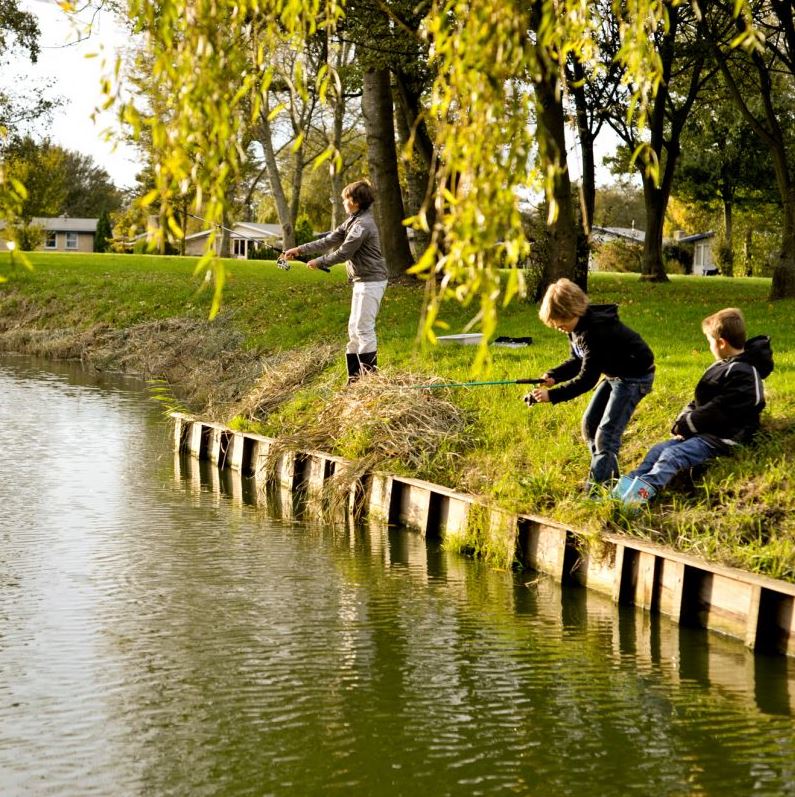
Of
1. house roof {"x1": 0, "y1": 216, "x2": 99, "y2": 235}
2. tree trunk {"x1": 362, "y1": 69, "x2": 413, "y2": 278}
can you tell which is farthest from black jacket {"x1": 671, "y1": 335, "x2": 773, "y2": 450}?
house roof {"x1": 0, "y1": 216, "x2": 99, "y2": 235}

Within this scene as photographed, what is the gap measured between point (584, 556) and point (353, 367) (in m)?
4.19

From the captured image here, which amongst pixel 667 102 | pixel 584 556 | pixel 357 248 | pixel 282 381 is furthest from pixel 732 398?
pixel 667 102

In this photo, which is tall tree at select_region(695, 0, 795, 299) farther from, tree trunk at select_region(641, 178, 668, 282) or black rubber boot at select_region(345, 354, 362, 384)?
black rubber boot at select_region(345, 354, 362, 384)

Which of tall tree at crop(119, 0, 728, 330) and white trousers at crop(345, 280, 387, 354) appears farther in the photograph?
white trousers at crop(345, 280, 387, 354)

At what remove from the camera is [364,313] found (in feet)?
36.3

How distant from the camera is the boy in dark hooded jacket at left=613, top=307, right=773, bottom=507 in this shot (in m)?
7.82

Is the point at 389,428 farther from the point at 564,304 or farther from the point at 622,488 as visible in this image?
the point at 564,304

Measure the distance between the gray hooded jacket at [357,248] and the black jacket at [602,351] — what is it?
3.21m

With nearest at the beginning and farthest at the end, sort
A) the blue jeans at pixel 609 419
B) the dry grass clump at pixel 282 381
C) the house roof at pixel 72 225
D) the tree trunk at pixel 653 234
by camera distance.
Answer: the blue jeans at pixel 609 419
the dry grass clump at pixel 282 381
the tree trunk at pixel 653 234
the house roof at pixel 72 225

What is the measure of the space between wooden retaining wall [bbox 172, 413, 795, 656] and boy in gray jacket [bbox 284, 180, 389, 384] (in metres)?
1.18

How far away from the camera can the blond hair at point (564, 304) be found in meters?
7.63

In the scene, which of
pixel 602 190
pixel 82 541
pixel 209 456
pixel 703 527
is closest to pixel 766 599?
pixel 703 527

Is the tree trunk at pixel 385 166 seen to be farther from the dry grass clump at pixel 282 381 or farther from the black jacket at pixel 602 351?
the black jacket at pixel 602 351

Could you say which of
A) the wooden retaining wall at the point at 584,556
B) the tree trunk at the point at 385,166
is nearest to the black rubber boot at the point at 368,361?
the wooden retaining wall at the point at 584,556
